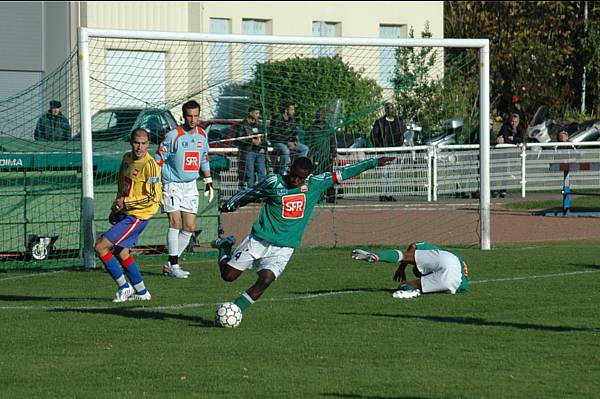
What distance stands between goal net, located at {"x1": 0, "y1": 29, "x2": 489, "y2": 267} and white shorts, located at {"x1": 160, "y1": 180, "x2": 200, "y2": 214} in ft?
3.84

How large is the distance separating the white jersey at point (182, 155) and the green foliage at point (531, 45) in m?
30.6

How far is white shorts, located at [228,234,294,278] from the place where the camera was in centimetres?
1123

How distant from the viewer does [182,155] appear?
50.6 feet

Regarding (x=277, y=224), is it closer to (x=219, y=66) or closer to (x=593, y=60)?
(x=219, y=66)

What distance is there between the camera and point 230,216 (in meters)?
21.2

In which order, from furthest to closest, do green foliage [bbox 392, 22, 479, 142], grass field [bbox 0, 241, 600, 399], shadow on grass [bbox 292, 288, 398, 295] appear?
green foliage [bbox 392, 22, 479, 142] → shadow on grass [bbox 292, 288, 398, 295] → grass field [bbox 0, 241, 600, 399]

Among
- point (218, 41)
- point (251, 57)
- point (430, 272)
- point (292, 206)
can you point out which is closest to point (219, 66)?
point (251, 57)

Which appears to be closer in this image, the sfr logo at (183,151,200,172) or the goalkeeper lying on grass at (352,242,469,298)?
the goalkeeper lying on grass at (352,242,469,298)

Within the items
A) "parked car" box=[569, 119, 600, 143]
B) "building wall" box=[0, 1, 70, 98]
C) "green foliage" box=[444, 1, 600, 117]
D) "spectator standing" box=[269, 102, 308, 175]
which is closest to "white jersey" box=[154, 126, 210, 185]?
"spectator standing" box=[269, 102, 308, 175]

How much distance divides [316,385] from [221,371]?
86 cm

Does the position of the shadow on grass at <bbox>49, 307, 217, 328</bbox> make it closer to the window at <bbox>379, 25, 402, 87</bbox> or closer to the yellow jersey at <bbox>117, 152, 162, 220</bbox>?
the yellow jersey at <bbox>117, 152, 162, 220</bbox>

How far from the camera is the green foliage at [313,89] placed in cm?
2042

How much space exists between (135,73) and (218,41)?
2.83m

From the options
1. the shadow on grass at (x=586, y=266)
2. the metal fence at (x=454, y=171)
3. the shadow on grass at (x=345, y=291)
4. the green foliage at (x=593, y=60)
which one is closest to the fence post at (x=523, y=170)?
the metal fence at (x=454, y=171)
